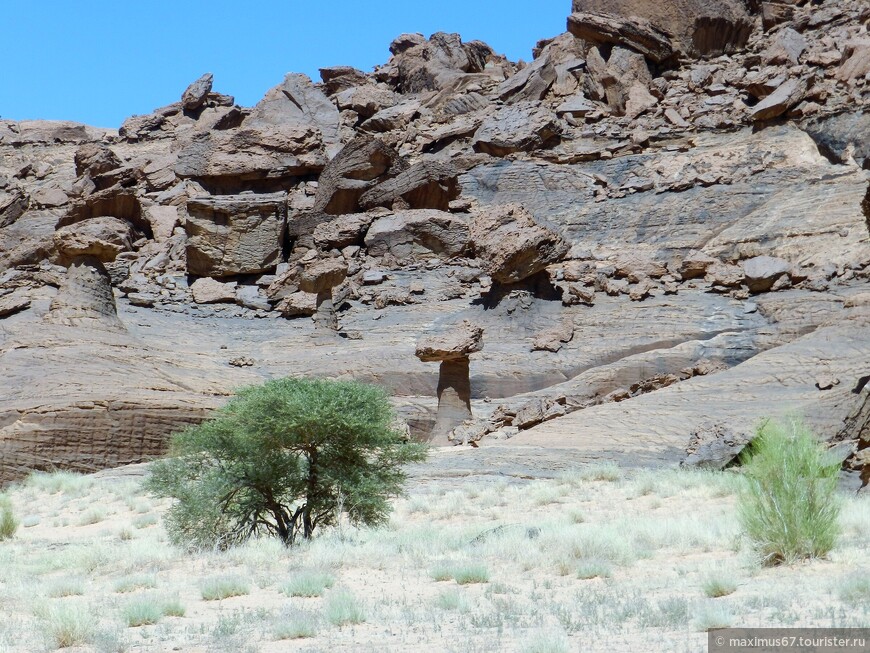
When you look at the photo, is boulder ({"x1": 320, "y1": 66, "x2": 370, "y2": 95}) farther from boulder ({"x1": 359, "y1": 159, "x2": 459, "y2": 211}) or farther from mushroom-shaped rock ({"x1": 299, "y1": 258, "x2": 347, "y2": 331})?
mushroom-shaped rock ({"x1": 299, "y1": 258, "x2": 347, "y2": 331})

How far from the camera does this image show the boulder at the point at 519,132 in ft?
145

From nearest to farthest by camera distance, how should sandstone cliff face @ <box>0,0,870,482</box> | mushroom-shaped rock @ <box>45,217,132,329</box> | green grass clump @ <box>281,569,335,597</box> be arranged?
green grass clump @ <box>281,569,335,597</box> → sandstone cliff face @ <box>0,0,870,482</box> → mushroom-shaped rock @ <box>45,217,132,329</box>

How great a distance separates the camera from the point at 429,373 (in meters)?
27.5

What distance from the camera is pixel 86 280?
2612 centimetres

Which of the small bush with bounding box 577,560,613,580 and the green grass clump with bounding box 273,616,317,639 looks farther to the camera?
the small bush with bounding box 577,560,613,580

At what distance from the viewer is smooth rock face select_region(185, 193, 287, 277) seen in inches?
1533

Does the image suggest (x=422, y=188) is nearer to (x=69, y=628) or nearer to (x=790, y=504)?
(x=790, y=504)

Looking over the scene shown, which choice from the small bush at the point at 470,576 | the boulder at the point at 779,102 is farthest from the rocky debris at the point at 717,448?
the boulder at the point at 779,102

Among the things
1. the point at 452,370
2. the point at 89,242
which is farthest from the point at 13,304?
the point at 452,370

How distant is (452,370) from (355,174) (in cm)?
2051

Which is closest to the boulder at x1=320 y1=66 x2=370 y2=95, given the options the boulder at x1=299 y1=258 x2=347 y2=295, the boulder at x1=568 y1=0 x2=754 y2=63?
the boulder at x1=568 y1=0 x2=754 y2=63

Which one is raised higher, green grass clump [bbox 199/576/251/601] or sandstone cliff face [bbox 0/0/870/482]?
sandstone cliff face [bbox 0/0/870/482]

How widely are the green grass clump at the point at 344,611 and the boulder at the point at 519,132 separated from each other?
37602 millimetres

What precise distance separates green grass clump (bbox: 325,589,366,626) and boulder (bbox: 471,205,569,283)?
23716 millimetres
